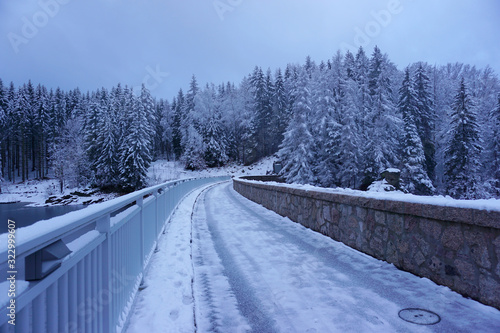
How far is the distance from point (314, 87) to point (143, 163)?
1089 inches

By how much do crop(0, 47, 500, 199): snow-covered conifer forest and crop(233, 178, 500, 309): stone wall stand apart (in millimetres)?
24515

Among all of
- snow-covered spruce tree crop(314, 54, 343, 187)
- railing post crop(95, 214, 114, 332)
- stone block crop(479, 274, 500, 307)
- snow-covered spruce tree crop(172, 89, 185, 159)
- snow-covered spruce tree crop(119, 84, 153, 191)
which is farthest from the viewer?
snow-covered spruce tree crop(172, 89, 185, 159)

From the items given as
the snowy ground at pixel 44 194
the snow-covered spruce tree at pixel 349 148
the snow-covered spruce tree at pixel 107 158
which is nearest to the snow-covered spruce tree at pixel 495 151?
the snow-covered spruce tree at pixel 349 148

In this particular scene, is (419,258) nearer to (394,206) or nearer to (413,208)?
(413,208)

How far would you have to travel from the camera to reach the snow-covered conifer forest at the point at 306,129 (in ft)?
108

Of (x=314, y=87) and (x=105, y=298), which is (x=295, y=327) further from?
(x=314, y=87)

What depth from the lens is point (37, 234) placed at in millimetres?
1372

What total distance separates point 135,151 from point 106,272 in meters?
46.8

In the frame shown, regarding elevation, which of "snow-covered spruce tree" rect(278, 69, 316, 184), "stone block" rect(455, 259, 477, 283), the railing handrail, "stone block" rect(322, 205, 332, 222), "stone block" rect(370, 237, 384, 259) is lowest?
"stone block" rect(370, 237, 384, 259)

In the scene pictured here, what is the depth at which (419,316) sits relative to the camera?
3586 millimetres

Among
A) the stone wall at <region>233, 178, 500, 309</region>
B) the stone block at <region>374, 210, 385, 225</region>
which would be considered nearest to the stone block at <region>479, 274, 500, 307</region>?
the stone wall at <region>233, 178, 500, 309</region>

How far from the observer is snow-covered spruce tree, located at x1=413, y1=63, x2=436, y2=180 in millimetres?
41781

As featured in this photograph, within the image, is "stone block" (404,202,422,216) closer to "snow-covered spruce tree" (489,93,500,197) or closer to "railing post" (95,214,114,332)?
"railing post" (95,214,114,332)

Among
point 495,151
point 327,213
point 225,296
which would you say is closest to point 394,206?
point 327,213
